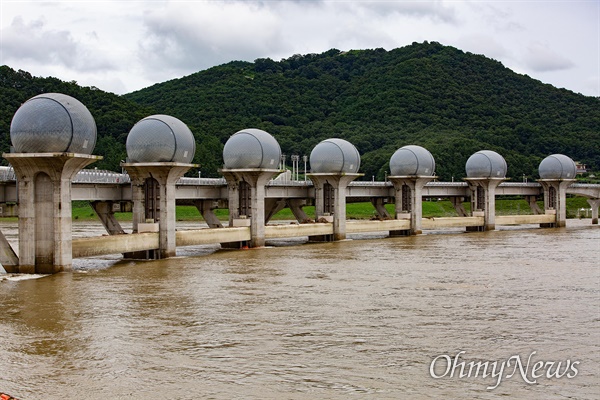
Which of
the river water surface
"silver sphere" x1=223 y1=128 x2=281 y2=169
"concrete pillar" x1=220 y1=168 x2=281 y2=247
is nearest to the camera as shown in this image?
the river water surface

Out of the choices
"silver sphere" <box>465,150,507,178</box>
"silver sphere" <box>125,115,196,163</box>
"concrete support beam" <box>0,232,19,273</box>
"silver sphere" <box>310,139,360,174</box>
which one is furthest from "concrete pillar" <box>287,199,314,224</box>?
"concrete support beam" <box>0,232,19,273</box>

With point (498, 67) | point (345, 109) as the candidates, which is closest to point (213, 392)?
point (345, 109)

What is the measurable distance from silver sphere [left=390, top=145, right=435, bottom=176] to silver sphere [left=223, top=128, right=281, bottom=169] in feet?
69.0

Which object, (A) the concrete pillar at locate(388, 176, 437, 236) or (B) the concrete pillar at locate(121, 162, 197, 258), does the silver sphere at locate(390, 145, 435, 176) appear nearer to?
(A) the concrete pillar at locate(388, 176, 437, 236)

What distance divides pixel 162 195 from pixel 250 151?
10536mm

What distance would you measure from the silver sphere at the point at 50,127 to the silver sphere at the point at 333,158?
31.0 metres

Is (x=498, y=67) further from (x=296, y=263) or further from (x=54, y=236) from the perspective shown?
(x=54, y=236)

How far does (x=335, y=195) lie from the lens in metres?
70.4

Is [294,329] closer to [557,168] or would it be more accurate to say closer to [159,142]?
[159,142]

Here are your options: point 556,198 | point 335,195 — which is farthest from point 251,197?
point 556,198

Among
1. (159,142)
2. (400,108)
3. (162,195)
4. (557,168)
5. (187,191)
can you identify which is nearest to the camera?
(159,142)

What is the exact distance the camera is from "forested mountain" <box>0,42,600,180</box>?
425 ft

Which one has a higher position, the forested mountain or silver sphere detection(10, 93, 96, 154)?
the forested mountain

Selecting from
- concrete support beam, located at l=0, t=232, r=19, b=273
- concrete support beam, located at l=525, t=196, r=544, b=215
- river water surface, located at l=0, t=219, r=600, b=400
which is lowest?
river water surface, located at l=0, t=219, r=600, b=400
